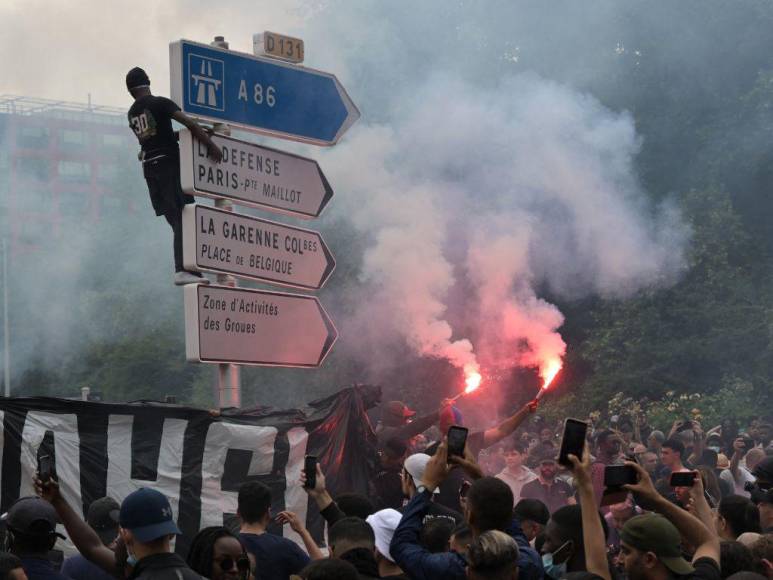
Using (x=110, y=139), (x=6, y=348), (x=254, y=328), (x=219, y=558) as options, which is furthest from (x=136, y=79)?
(x=110, y=139)

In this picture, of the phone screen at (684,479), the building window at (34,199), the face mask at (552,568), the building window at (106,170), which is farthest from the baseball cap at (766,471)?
the building window at (106,170)

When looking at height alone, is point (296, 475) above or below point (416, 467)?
above

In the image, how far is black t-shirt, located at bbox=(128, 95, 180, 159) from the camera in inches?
271

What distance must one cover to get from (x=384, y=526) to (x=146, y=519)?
1.64 meters

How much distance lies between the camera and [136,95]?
23.4 ft

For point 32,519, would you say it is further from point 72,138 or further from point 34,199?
point 72,138

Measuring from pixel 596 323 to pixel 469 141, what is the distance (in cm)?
439

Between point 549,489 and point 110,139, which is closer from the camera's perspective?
point 549,489

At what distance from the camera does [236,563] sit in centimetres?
428

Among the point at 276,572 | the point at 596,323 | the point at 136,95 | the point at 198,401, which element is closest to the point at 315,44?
the point at 596,323

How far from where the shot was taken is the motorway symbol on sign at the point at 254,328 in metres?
6.61

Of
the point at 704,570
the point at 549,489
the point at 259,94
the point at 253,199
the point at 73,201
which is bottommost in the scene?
the point at 704,570

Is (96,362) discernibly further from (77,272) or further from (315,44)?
(315,44)

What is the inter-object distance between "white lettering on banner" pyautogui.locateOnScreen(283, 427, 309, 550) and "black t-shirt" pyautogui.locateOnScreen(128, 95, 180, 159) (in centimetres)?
199
